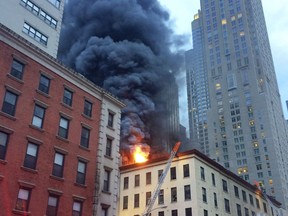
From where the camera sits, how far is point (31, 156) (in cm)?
2542

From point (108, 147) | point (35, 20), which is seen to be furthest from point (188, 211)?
point (35, 20)

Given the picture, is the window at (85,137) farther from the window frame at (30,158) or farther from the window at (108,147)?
the window frame at (30,158)

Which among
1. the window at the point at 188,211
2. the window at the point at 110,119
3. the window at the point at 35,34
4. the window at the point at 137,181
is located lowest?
the window at the point at 188,211

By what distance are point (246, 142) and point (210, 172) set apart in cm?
7579

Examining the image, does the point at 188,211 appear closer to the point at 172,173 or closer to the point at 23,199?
the point at 172,173

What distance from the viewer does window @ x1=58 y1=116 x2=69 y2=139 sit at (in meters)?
28.7

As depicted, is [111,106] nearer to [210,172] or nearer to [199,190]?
[199,190]

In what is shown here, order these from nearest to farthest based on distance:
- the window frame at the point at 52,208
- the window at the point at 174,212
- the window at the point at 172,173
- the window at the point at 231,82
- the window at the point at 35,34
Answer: the window frame at the point at 52,208 < the window at the point at 35,34 < the window at the point at 174,212 < the window at the point at 172,173 < the window at the point at 231,82

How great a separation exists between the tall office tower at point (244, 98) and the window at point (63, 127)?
9081cm

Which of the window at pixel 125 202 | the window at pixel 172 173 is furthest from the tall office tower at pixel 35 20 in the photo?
the window at pixel 125 202

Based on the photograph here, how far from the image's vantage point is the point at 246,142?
12144 cm

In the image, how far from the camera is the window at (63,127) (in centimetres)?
2867

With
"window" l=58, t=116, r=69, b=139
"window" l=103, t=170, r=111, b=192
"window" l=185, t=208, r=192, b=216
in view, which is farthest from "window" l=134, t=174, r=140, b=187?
"window" l=58, t=116, r=69, b=139

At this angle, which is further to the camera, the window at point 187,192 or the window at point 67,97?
the window at point 187,192
